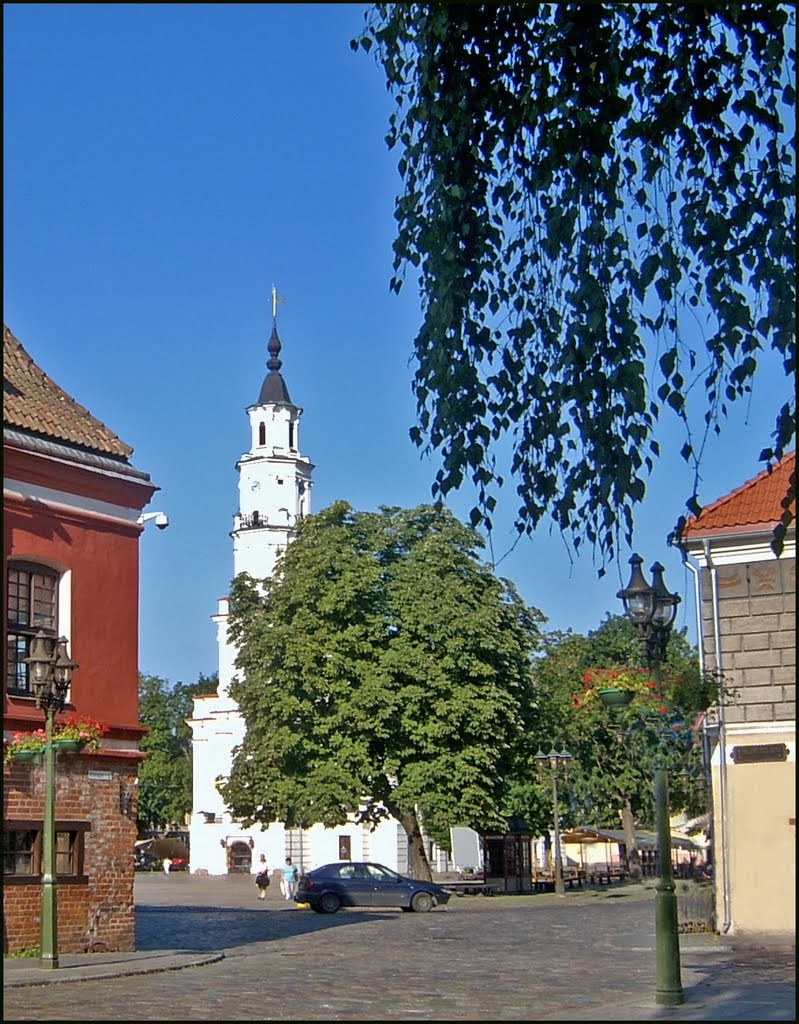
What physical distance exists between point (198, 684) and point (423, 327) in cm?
11629

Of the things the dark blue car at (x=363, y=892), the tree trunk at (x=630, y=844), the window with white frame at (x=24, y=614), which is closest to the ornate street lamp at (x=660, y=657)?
the window with white frame at (x=24, y=614)

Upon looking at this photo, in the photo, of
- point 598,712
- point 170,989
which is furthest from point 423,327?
point 170,989

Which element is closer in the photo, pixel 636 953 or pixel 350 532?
pixel 636 953

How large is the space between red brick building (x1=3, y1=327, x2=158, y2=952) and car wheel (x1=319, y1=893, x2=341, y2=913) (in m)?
16.2

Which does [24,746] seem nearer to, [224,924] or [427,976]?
[427,976]

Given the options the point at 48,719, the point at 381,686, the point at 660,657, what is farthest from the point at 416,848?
the point at 660,657

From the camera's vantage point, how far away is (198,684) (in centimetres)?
12269

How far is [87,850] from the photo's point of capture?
2245cm

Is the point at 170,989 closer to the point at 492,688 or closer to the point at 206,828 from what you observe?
the point at 492,688

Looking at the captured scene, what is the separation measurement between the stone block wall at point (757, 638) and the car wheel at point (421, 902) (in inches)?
650

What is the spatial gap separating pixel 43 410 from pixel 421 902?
67.1 feet

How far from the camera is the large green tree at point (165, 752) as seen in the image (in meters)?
101

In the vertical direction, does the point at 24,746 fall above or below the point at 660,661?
below

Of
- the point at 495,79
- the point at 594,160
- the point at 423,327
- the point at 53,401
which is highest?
the point at 53,401
